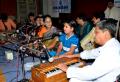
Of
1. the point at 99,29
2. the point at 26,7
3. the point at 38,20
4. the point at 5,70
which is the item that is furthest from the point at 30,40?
the point at 26,7

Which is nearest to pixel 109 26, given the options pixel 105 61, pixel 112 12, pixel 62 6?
pixel 105 61

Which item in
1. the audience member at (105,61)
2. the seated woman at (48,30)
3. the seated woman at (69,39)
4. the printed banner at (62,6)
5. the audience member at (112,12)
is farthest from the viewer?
the printed banner at (62,6)

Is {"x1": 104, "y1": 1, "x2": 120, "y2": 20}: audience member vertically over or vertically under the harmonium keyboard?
over

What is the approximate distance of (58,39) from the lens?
4.64 m

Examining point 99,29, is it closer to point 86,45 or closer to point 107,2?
point 86,45

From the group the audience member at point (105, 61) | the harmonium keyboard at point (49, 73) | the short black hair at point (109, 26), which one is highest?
the short black hair at point (109, 26)

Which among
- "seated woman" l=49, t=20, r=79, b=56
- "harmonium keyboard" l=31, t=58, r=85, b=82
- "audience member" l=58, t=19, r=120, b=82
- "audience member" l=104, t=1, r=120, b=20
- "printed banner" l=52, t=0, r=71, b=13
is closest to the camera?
"audience member" l=58, t=19, r=120, b=82

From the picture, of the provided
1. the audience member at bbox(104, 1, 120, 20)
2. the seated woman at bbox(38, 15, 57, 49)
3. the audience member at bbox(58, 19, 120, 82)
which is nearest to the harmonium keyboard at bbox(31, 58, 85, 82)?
the audience member at bbox(58, 19, 120, 82)

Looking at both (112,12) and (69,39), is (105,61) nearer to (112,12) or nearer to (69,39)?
(69,39)

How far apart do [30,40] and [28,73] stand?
118 centimetres

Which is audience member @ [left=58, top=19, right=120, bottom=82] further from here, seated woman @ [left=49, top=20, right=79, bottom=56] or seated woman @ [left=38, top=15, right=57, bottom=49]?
seated woman @ [left=38, top=15, right=57, bottom=49]

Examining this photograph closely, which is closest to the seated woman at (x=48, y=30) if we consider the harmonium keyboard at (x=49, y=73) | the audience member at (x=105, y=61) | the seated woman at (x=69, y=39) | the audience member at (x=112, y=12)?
the seated woman at (x=69, y=39)

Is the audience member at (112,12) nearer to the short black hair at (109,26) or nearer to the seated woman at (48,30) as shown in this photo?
the seated woman at (48,30)

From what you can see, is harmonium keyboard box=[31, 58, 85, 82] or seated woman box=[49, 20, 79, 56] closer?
harmonium keyboard box=[31, 58, 85, 82]
